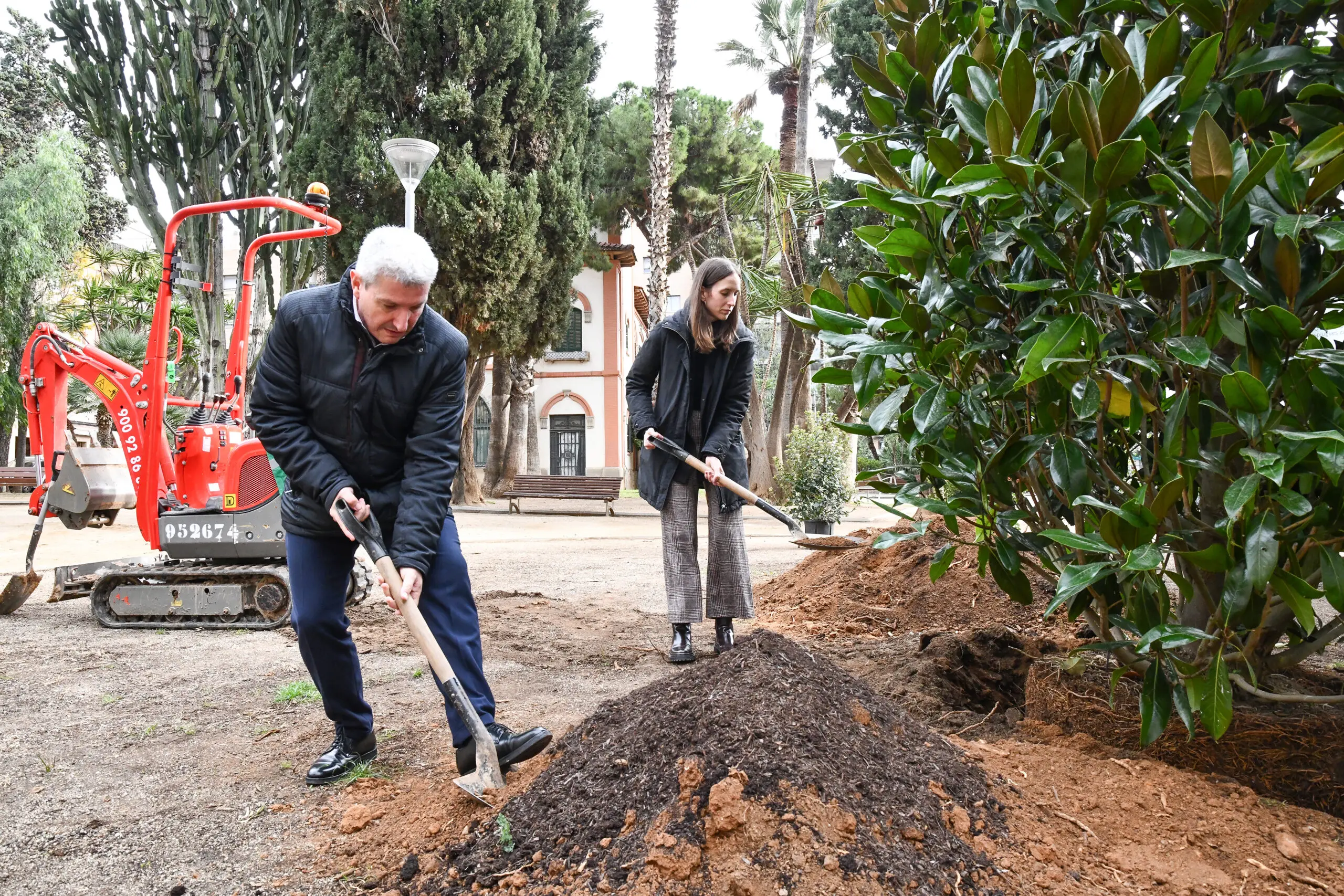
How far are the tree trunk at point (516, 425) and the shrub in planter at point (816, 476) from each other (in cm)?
1064

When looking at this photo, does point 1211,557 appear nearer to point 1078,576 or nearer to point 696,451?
point 1078,576

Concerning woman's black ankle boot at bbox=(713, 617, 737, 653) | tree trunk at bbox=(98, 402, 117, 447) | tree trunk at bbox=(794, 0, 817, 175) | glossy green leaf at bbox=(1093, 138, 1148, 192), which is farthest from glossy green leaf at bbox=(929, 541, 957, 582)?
tree trunk at bbox=(98, 402, 117, 447)

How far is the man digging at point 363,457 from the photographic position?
2773 millimetres

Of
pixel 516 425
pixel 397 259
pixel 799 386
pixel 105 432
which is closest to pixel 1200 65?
pixel 397 259

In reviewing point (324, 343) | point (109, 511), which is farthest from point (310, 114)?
point (324, 343)

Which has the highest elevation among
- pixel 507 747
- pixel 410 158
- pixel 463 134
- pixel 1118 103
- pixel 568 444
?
pixel 463 134

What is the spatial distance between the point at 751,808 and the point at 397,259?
173cm

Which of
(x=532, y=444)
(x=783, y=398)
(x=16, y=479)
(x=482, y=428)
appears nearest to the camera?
(x=783, y=398)

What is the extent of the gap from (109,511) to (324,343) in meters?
6.24

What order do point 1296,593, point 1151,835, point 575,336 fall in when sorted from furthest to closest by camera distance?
1. point 575,336
2. point 1151,835
3. point 1296,593

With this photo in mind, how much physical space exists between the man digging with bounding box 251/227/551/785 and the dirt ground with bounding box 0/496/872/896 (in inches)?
17.0

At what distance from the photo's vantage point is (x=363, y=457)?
290cm

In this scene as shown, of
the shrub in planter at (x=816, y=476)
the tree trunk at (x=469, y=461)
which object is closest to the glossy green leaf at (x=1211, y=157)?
the shrub in planter at (x=816, y=476)

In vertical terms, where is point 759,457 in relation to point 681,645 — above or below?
above
